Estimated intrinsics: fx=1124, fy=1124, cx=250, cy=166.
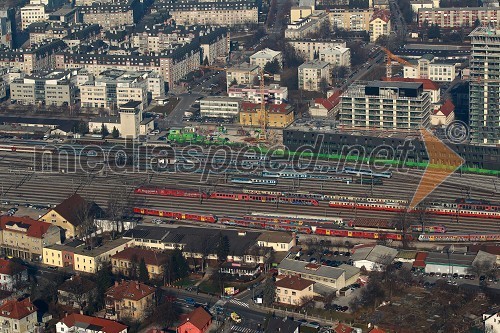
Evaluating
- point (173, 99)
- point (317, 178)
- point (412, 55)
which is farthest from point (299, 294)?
point (412, 55)

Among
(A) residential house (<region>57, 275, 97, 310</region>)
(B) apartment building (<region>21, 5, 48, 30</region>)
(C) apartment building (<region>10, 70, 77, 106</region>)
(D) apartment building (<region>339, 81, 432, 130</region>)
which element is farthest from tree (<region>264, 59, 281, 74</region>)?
(A) residential house (<region>57, 275, 97, 310</region>)

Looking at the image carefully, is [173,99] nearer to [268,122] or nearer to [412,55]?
[268,122]

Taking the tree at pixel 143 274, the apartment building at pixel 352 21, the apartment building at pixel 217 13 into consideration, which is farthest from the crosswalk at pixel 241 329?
the apartment building at pixel 217 13

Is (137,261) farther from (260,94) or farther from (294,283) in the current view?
(260,94)

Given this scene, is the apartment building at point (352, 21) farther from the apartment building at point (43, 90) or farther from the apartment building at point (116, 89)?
the apartment building at point (43, 90)

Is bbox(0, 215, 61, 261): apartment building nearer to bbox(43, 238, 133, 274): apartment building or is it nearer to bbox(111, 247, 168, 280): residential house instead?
bbox(43, 238, 133, 274): apartment building

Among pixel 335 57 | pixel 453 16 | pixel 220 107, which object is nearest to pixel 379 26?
pixel 453 16

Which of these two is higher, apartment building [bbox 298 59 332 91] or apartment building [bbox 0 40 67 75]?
apartment building [bbox 0 40 67 75]
